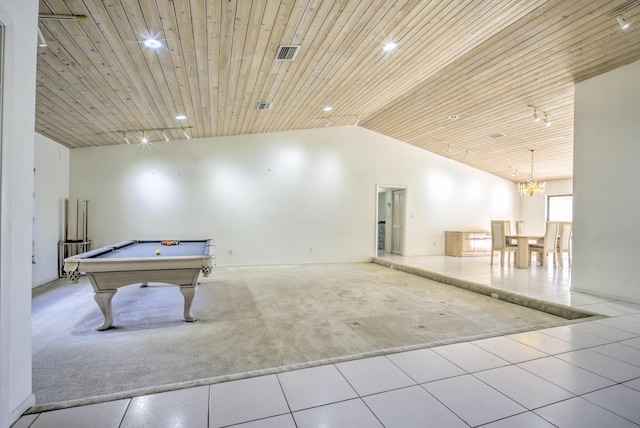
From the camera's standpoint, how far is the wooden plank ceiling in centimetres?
278

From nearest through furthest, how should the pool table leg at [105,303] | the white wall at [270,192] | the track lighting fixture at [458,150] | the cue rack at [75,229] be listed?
the pool table leg at [105,303] < the cue rack at [75,229] < the white wall at [270,192] < the track lighting fixture at [458,150]

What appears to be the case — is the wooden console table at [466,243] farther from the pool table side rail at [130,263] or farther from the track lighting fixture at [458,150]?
the pool table side rail at [130,263]

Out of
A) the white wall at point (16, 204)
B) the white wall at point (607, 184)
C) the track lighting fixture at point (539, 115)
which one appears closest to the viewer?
the white wall at point (16, 204)

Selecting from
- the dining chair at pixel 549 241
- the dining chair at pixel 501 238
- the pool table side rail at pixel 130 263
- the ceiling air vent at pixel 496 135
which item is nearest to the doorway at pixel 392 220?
the dining chair at pixel 501 238

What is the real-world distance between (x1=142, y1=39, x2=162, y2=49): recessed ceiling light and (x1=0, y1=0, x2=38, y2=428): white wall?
41.4 inches

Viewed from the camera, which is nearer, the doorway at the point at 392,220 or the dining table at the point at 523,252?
the dining table at the point at 523,252

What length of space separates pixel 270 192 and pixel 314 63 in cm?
376

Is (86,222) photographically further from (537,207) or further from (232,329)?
(537,207)

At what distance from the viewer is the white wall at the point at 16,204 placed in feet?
5.21

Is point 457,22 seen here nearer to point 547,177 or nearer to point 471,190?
point 471,190

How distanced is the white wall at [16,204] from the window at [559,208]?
37.5 ft

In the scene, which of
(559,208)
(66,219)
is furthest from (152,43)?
(559,208)

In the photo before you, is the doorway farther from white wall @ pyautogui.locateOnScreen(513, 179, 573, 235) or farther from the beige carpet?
white wall @ pyautogui.locateOnScreen(513, 179, 573, 235)

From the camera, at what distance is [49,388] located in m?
2.05
